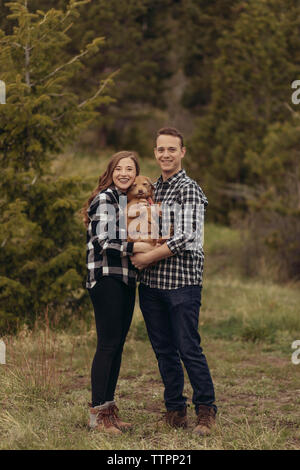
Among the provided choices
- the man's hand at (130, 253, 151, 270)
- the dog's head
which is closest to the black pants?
the man's hand at (130, 253, 151, 270)

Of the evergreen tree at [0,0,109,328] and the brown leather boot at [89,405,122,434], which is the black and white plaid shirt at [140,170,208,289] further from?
the evergreen tree at [0,0,109,328]

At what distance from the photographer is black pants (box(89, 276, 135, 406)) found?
14.8ft

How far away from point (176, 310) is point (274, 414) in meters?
1.44

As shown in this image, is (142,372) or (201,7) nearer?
(142,372)

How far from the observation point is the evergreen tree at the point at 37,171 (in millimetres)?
7574

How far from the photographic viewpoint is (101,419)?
4.64 metres

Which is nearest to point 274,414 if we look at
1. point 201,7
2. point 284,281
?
point 284,281

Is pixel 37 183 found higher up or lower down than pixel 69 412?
higher up

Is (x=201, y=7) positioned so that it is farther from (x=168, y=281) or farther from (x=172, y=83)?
(x=168, y=281)

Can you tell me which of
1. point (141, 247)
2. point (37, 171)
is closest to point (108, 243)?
point (141, 247)

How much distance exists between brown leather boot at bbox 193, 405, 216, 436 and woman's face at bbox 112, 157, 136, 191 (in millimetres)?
1630
